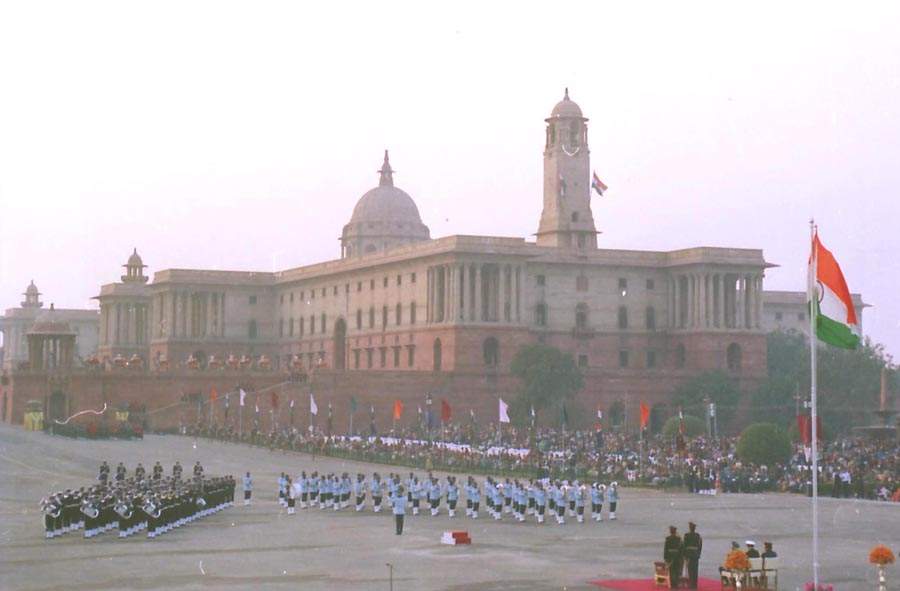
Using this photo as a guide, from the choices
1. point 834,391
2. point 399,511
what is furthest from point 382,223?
point 399,511

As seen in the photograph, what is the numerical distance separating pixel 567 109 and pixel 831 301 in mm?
88165

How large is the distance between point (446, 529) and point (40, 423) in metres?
56.5

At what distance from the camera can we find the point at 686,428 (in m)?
84.4

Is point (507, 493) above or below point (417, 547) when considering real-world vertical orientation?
above

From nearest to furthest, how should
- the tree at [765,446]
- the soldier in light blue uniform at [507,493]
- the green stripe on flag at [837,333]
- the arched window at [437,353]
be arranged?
the green stripe on flag at [837,333] < the soldier in light blue uniform at [507,493] < the tree at [765,446] < the arched window at [437,353]

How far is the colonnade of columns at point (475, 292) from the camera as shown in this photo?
107 m

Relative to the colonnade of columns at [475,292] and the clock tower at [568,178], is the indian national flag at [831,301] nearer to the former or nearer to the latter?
the colonnade of columns at [475,292]

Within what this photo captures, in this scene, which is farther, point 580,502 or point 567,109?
point 567,109

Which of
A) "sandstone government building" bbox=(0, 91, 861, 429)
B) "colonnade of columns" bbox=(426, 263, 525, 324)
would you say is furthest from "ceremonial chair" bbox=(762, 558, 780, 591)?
"colonnade of columns" bbox=(426, 263, 525, 324)

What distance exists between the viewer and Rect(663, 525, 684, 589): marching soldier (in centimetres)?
3108

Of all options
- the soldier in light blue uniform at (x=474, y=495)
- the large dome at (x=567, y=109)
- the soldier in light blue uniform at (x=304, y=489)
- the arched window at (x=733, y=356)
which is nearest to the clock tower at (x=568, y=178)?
the large dome at (x=567, y=109)

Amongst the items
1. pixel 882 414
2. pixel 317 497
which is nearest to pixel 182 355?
pixel 882 414

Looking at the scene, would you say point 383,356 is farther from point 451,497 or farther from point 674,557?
point 674,557

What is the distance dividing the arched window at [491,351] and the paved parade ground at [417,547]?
154 feet
